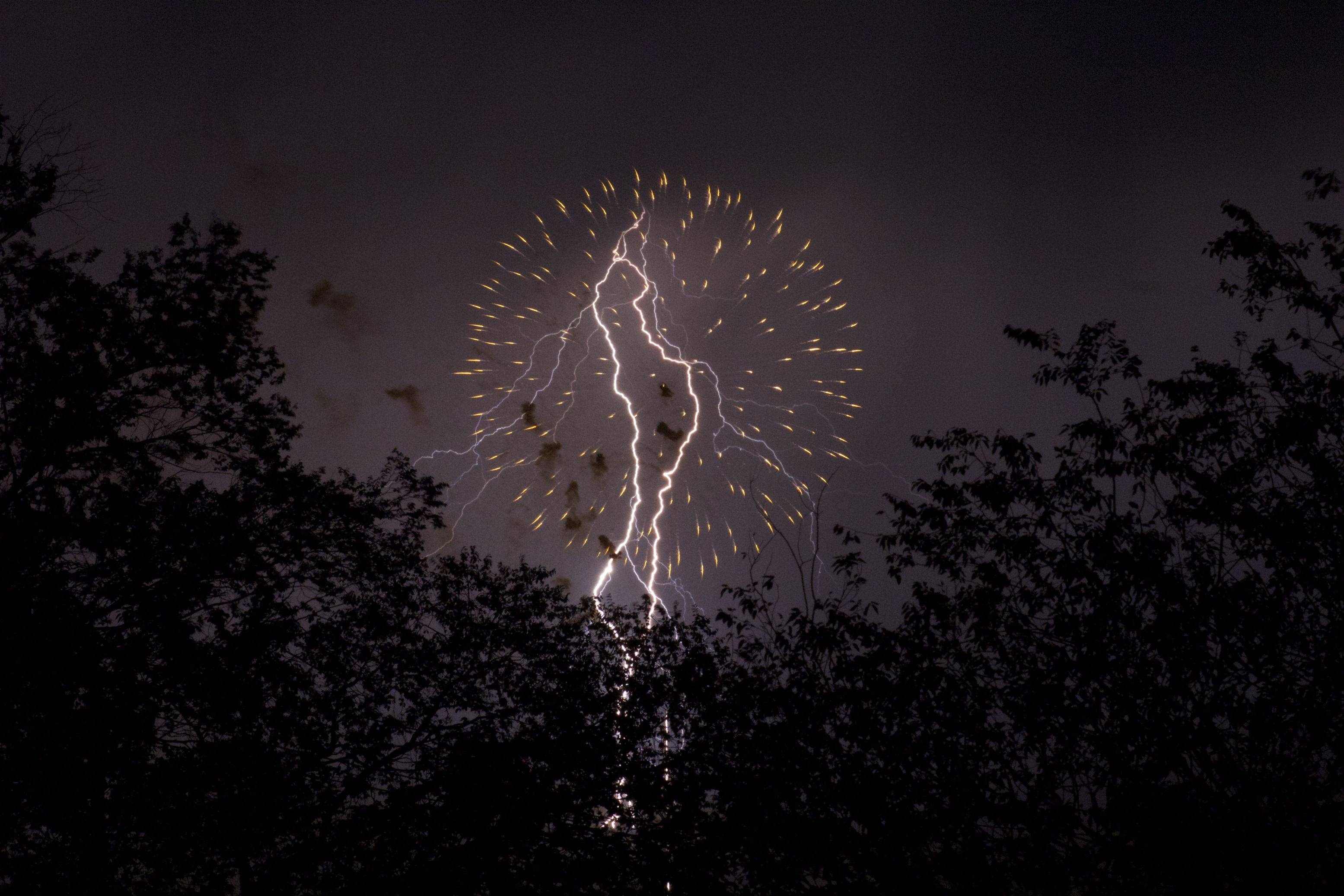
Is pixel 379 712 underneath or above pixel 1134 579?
above

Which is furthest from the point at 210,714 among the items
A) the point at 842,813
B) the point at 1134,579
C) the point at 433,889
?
the point at 1134,579

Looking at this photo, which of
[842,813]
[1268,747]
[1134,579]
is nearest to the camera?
[1268,747]

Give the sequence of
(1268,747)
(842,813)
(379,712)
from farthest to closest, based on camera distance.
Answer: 1. (379,712)
2. (842,813)
3. (1268,747)

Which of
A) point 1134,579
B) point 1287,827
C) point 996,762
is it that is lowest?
point 1287,827

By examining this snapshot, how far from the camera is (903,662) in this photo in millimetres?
7484

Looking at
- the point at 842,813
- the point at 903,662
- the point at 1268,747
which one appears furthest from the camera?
the point at 903,662

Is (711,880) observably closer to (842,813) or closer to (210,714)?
(842,813)

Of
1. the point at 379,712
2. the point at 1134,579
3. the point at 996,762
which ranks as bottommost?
the point at 996,762

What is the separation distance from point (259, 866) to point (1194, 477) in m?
10.5

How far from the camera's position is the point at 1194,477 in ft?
22.0

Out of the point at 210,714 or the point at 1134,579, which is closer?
the point at 1134,579

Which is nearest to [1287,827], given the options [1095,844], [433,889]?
[1095,844]

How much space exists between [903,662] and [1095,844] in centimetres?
228

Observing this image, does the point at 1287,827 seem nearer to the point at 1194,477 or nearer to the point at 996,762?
the point at 996,762
